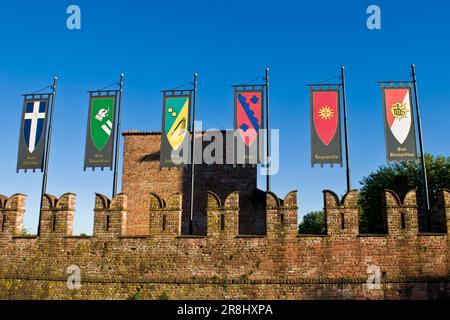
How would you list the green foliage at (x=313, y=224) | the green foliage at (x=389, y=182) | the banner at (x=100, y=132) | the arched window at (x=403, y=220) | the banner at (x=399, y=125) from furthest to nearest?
1. the green foliage at (x=313, y=224)
2. the green foliage at (x=389, y=182)
3. the banner at (x=100, y=132)
4. the banner at (x=399, y=125)
5. the arched window at (x=403, y=220)

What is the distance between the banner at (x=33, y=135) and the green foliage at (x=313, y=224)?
46180 mm

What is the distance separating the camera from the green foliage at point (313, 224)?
57562 millimetres

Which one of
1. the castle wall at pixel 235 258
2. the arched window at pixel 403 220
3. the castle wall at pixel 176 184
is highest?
the castle wall at pixel 176 184

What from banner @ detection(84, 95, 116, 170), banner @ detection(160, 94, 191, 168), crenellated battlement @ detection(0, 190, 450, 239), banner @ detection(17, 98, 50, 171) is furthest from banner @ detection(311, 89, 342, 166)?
banner @ detection(17, 98, 50, 171)

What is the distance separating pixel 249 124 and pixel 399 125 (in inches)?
213

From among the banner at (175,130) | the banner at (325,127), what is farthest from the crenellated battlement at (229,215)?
the banner at (175,130)

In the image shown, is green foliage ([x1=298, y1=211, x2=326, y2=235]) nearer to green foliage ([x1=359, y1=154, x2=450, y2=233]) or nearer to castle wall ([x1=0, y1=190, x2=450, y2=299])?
green foliage ([x1=359, y1=154, x2=450, y2=233])

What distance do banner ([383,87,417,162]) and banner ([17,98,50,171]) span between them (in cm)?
1323

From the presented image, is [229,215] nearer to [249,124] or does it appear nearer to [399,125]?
[249,124]

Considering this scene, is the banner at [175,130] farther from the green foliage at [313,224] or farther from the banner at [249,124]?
the green foliage at [313,224]

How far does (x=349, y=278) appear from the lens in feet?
39.4

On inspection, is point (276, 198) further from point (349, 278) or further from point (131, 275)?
point (131, 275)

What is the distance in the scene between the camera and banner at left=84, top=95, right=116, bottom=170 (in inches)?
591
